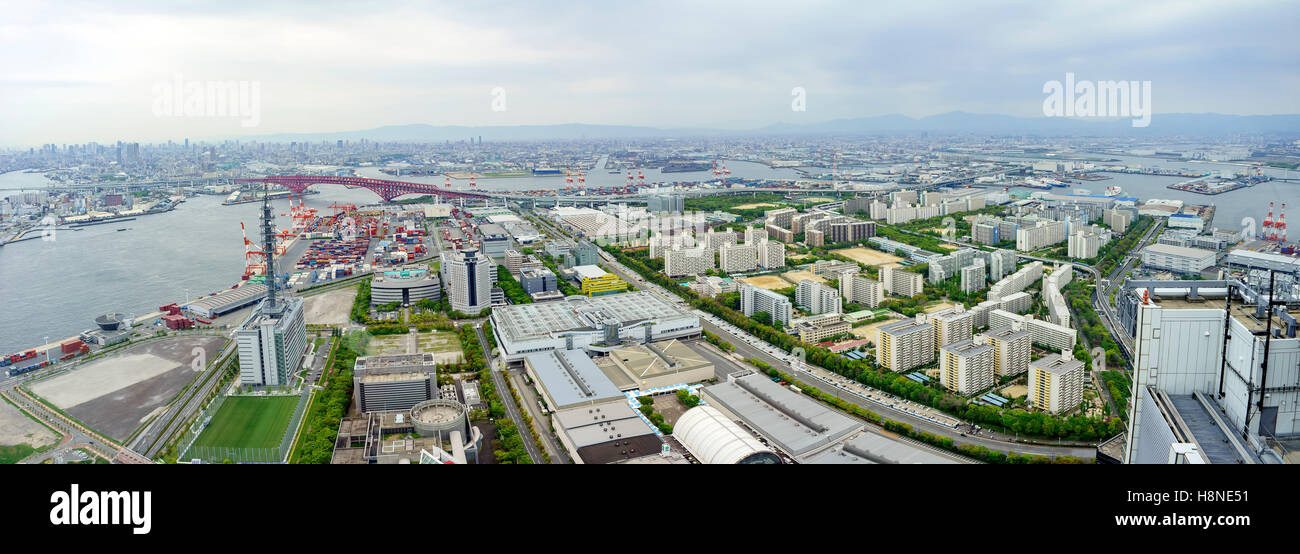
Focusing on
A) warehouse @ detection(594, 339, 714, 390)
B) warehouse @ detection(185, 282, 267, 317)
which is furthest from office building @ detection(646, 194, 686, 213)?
warehouse @ detection(594, 339, 714, 390)

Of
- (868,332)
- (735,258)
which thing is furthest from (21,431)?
(735,258)

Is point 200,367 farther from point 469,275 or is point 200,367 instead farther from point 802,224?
point 802,224

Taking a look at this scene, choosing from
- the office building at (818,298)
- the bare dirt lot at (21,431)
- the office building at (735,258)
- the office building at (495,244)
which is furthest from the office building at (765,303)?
the bare dirt lot at (21,431)

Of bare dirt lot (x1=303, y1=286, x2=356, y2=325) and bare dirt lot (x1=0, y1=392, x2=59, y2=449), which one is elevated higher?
bare dirt lot (x1=303, y1=286, x2=356, y2=325)

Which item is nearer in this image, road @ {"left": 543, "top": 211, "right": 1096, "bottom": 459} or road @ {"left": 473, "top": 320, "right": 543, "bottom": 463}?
road @ {"left": 543, "top": 211, "right": 1096, "bottom": 459}

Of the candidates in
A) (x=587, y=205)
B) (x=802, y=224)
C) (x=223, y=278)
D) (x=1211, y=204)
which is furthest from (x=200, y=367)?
(x=1211, y=204)

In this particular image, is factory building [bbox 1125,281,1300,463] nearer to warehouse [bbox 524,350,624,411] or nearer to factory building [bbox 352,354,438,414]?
warehouse [bbox 524,350,624,411]
